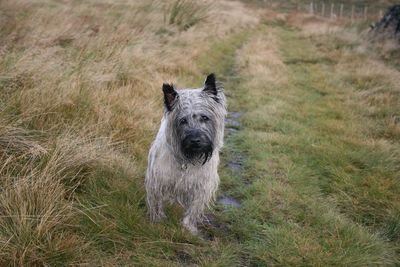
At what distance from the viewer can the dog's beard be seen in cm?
→ 399

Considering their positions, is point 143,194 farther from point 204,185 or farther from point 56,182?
point 56,182

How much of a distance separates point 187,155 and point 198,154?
0.35 feet

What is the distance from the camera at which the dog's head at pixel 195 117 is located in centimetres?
400

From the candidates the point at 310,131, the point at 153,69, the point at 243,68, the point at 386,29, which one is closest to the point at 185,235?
the point at 310,131

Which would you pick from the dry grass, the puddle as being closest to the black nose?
the dry grass

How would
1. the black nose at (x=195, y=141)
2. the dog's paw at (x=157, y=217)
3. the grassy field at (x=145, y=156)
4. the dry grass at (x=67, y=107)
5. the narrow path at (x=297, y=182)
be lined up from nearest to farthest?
the dry grass at (x=67, y=107)
the grassy field at (x=145, y=156)
the narrow path at (x=297, y=182)
the black nose at (x=195, y=141)
the dog's paw at (x=157, y=217)

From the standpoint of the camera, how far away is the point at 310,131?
727cm

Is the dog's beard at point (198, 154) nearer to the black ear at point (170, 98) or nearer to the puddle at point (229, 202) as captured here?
the black ear at point (170, 98)

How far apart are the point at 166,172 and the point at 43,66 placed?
2.65 m

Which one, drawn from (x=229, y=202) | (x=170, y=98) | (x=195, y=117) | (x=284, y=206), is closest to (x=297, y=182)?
(x=284, y=206)

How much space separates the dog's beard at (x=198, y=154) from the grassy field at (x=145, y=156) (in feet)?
2.06

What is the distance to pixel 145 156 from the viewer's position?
17.9 ft

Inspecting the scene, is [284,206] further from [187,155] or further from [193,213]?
[187,155]

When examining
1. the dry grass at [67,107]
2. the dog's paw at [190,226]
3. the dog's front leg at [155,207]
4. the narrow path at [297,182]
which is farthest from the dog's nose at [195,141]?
the dry grass at [67,107]
